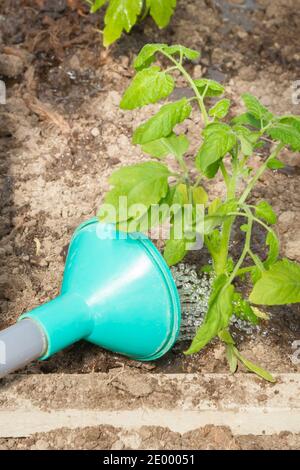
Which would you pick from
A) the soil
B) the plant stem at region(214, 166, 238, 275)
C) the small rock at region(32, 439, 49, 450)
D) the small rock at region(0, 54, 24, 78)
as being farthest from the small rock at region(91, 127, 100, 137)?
the small rock at region(32, 439, 49, 450)

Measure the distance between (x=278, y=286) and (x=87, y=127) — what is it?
1297 millimetres

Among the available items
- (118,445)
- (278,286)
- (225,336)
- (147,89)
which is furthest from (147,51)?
(118,445)

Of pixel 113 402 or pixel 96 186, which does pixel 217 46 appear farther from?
pixel 113 402

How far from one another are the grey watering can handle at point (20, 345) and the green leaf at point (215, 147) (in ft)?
2.09

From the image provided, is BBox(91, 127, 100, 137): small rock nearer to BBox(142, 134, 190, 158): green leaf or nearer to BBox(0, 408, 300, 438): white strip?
BBox(142, 134, 190, 158): green leaf

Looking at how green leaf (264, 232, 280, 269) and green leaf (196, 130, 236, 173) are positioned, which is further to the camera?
green leaf (264, 232, 280, 269)

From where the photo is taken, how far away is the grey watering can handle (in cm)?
209

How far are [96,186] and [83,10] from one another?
1.01 metres

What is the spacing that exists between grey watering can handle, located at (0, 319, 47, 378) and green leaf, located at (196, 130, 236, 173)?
638 millimetres

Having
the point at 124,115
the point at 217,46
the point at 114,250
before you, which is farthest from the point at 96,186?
the point at 217,46

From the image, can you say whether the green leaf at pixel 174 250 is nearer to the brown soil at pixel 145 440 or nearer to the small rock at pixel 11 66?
the brown soil at pixel 145 440

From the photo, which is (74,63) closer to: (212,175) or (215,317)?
(212,175)

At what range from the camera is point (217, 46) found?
341cm

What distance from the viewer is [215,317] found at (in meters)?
1.96
